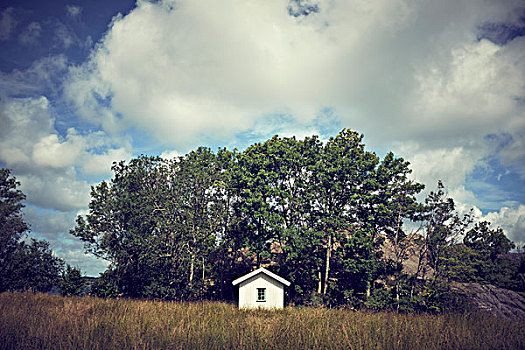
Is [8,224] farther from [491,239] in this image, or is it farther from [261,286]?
[491,239]

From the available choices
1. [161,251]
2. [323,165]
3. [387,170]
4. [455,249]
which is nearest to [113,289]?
[161,251]

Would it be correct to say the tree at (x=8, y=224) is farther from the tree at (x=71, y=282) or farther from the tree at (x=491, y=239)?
the tree at (x=491, y=239)

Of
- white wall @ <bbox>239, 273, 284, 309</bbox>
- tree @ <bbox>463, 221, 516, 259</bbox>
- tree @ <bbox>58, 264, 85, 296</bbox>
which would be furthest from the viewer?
tree @ <bbox>463, 221, 516, 259</bbox>

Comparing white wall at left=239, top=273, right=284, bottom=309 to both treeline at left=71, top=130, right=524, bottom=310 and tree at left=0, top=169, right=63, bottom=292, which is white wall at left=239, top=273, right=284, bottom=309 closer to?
treeline at left=71, top=130, right=524, bottom=310

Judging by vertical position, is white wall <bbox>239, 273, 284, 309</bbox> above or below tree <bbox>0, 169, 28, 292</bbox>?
below

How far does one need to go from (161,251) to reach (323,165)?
58.8ft

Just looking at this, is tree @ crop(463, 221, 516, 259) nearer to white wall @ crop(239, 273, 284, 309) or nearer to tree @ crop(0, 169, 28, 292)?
white wall @ crop(239, 273, 284, 309)

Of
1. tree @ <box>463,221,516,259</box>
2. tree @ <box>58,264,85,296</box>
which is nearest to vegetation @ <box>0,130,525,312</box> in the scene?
tree @ <box>58,264,85,296</box>

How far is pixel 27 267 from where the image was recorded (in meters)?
31.2

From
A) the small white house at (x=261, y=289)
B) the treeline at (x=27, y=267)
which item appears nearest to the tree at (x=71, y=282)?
the treeline at (x=27, y=267)

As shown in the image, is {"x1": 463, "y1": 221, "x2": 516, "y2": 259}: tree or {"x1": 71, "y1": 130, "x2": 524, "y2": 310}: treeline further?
{"x1": 463, "y1": 221, "x2": 516, "y2": 259}: tree

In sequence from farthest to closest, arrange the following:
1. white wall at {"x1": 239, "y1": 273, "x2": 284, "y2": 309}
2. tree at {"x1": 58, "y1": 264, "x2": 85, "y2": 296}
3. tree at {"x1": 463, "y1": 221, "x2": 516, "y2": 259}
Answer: tree at {"x1": 463, "y1": 221, "x2": 516, "y2": 259}, tree at {"x1": 58, "y1": 264, "x2": 85, "y2": 296}, white wall at {"x1": 239, "y1": 273, "x2": 284, "y2": 309}

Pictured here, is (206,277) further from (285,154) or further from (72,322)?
(72,322)

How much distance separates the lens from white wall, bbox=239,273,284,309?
26.7 metres
